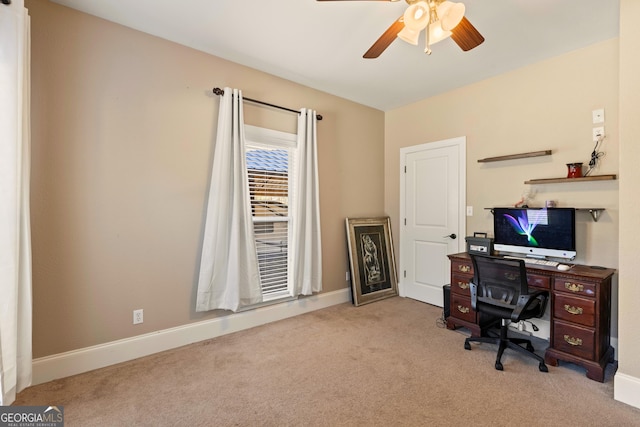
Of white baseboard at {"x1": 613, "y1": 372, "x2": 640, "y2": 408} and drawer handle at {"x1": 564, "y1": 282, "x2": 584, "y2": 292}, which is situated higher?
drawer handle at {"x1": 564, "y1": 282, "x2": 584, "y2": 292}

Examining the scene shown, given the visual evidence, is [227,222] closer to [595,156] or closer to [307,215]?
[307,215]

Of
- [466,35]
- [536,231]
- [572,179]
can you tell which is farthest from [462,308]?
[466,35]

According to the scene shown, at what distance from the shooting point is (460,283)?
10.2 feet

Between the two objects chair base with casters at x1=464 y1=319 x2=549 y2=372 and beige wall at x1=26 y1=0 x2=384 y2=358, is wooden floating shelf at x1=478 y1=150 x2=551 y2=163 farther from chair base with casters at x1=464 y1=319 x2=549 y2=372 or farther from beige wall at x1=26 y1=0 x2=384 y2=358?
beige wall at x1=26 y1=0 x2=384 y2=358

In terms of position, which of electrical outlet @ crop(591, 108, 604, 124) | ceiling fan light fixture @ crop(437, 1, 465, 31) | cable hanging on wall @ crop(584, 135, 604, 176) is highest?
ceiling fan light fixture @ crop(437, 1, 465, 31)

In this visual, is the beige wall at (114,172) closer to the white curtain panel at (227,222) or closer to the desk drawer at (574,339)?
the white curtain panel at (227,222)

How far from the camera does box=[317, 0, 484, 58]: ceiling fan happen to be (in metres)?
1.78

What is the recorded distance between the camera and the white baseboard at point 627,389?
191 cm

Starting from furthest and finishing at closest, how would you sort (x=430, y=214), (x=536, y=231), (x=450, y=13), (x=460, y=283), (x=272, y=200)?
1. (x=430, y=214)
2. (x=272, y=200)
3. (x=460, y=283)
4. (x=536, y=231)
5. (x=450, y=13)

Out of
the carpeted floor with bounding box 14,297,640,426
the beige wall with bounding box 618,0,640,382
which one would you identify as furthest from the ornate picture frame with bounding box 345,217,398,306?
the beige wall with bounding box 618,0,640,382

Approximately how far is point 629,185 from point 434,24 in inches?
65.8

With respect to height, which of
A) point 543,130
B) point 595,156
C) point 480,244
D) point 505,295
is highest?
point 543,130

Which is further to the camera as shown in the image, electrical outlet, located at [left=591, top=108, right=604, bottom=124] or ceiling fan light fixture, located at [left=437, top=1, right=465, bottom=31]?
electrical outlet, located at [left=591, top=108, right=604, bottom=124]

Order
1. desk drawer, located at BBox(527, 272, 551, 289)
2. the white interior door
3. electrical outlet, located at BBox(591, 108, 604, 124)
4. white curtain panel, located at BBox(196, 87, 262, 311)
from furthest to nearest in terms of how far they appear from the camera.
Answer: the white interior door, white curtain panel, located at BBox(196, 87, 262, 311), electrical outlet, located at BBox(591, 108, 604, 124), desk drawer, located at BBox(527, 272, 551, 289)
